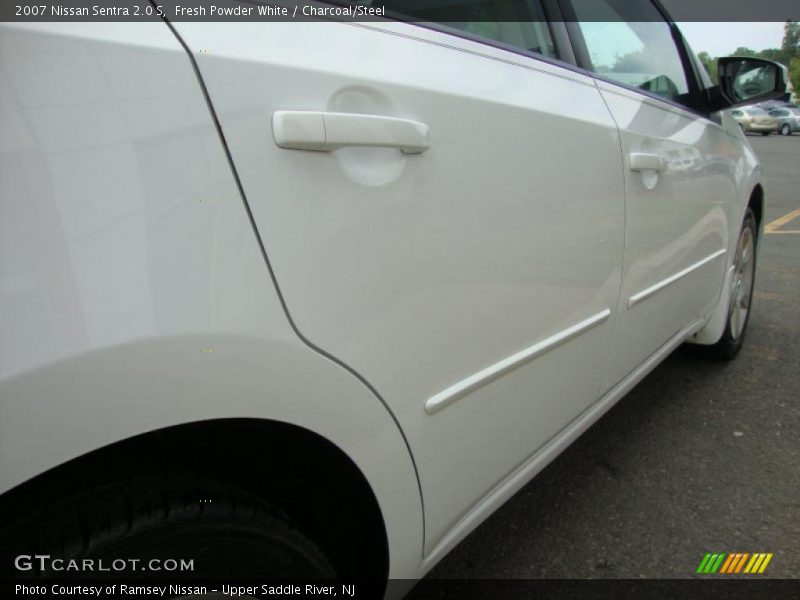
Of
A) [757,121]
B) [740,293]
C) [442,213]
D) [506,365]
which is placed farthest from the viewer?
[757,121]

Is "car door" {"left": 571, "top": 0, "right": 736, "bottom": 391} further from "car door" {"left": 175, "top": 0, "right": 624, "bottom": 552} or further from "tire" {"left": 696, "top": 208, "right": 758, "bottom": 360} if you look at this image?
"tire" {"left": 696, "top": 208, "right": 758, "bottom": 360}

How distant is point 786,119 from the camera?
27.5 m

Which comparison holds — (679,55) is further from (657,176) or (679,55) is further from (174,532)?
(174,532)

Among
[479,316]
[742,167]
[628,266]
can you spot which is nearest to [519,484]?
[479,316]

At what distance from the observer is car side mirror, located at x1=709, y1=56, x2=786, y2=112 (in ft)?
8.33

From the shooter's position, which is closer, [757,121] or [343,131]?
[343,131]

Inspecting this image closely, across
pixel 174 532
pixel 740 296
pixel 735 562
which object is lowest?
pixel 735 562

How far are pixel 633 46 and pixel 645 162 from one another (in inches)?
27.9

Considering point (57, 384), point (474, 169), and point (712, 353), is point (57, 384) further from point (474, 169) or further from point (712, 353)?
point (712, 353)

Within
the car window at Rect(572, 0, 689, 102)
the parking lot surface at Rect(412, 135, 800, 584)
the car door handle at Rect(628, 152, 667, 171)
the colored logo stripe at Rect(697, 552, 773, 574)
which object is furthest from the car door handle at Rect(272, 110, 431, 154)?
the colored logo stripe at Rect(697, 552, 773, 574)

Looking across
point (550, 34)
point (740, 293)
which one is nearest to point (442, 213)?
point (550, 34)

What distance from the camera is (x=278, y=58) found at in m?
0.85

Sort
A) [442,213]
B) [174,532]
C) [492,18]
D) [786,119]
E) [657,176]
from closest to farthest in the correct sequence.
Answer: [174,532]
[442,213]
[492,18]
[657,176]
[786,119]

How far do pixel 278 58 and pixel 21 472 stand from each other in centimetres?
61
